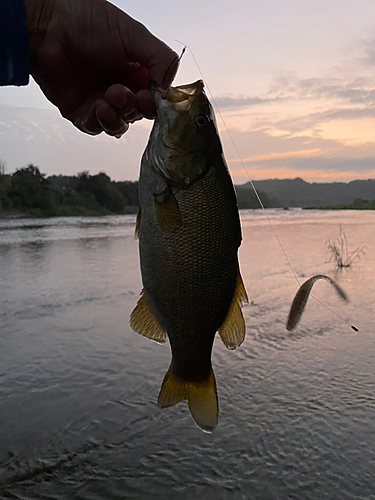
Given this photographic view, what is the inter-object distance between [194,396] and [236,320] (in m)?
0.36

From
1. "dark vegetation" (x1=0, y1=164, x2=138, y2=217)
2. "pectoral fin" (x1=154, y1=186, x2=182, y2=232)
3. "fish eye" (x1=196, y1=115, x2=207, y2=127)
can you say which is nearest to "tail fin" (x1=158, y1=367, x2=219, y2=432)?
"pectoral fin" (x1=154, y1=186, x2=182, y2=232)

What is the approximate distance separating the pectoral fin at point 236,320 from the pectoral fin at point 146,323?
261mm

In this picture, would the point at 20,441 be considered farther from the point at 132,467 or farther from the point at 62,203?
the point at 62,203

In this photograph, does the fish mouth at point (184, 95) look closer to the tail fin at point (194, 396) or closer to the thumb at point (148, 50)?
the thumb at point (148, 50)

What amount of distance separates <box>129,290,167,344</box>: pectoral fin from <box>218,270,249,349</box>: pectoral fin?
0.26 meters

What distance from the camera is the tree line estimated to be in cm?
2509

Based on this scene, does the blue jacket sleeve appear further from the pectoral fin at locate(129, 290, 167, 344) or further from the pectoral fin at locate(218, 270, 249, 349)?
the pectoral fin at locate(218, 270, 249, 349)

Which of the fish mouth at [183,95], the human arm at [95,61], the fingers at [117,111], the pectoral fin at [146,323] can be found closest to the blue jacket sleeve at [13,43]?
the human arm at [95,61]

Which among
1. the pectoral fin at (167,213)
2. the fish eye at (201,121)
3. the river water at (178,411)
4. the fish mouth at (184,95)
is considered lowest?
the river water at (178,411)

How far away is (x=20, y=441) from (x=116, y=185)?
88.3ft

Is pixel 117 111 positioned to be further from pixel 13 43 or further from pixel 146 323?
pixel 146 323

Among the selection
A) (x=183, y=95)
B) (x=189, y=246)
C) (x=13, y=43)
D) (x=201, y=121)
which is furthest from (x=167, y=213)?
(x=13, y=43)

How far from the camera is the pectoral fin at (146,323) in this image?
189cm

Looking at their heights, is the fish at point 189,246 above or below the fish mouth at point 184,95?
below
